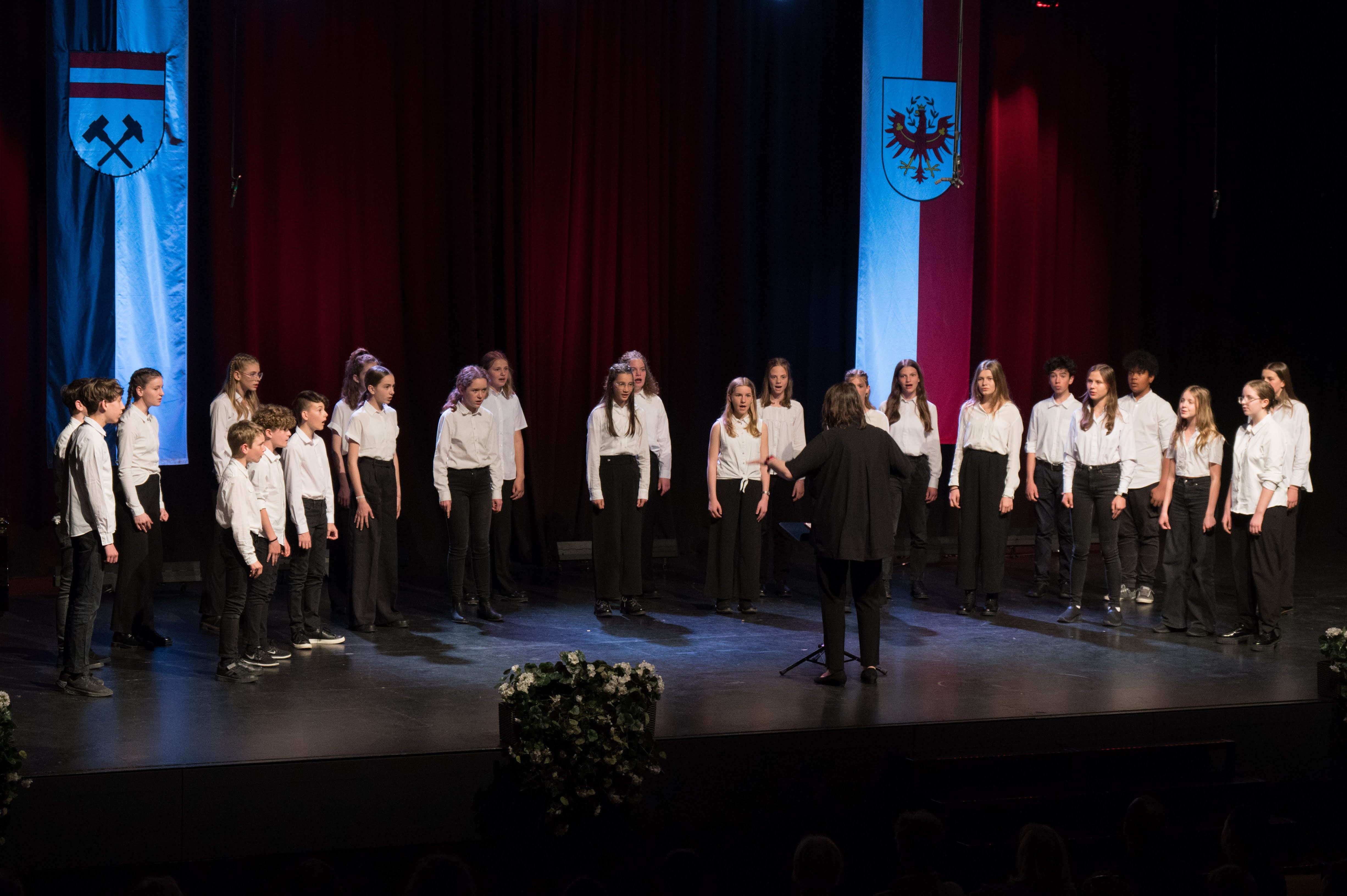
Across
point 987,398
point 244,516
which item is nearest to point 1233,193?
point 987,398

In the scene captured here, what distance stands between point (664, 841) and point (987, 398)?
3598 mm

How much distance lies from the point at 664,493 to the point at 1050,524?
2.37 metres

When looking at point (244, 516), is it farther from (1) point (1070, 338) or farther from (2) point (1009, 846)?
(1) point (1070, 338)

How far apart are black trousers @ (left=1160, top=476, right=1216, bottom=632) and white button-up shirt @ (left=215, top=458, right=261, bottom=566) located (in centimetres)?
453

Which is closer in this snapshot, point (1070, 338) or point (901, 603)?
point (901, 603)

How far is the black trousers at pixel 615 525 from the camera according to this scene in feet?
22.7

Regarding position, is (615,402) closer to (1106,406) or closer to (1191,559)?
(1106,406)

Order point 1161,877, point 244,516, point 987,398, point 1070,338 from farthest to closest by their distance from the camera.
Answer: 1. point 1070,338
2. point 987,398
3. point 244,516
4. point 1161,877

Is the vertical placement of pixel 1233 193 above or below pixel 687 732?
above

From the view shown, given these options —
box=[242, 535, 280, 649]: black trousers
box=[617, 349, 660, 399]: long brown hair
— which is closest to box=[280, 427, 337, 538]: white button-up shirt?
box=[242, 535, 280, 649]: black trousers

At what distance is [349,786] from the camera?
4.09 meters

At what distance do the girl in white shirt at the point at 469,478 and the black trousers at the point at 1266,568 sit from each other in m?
3.84

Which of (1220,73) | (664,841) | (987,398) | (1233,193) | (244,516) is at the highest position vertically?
(1220,73)

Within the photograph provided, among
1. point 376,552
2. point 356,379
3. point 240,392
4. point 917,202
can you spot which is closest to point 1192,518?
point 917,202
